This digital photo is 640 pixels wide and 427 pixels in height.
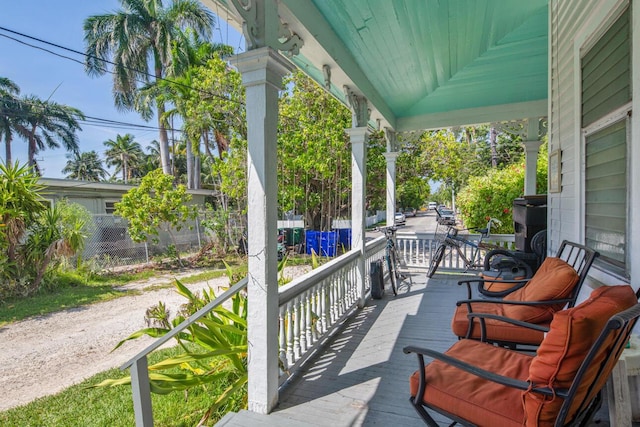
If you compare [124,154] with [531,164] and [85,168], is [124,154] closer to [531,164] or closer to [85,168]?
[85,168]

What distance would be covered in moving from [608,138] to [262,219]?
6.78 ft

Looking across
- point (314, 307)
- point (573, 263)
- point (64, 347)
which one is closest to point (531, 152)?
point (573, 263)

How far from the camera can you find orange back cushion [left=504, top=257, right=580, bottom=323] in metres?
2.00

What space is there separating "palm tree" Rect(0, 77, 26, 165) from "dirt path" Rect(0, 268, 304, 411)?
24.6ft

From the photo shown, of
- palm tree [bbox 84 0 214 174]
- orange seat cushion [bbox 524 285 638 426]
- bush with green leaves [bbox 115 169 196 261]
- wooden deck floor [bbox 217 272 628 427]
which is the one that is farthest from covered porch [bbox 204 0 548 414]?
palm tree [bbox 84 0 214 174]

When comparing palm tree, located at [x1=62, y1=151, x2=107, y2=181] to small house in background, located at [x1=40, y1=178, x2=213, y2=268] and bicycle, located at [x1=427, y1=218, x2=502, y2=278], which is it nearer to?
small house in background, located at [x1=40, y1=178, x2=213, y2=268]

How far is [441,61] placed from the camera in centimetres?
391

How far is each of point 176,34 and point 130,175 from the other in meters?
23.6

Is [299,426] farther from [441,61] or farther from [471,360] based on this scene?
[441,61]

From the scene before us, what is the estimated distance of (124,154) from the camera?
1284 inches

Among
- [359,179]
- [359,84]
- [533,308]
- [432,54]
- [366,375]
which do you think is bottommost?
[366,375]

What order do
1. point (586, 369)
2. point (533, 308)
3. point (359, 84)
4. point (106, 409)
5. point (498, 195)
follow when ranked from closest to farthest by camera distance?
point (586, 369), point (533, 308), point (106, 409), point (359, 84), point (498, 195)

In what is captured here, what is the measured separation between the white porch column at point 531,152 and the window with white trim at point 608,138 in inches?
156

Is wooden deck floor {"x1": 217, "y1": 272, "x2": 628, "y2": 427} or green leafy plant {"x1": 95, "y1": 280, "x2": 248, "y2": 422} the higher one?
green leafy plant {"x1": 95, "y1": 280, "x2": 248, "y2": 422}
